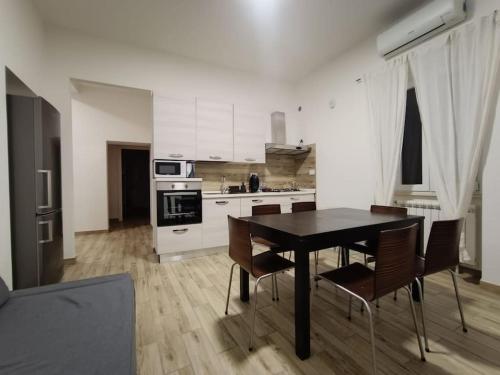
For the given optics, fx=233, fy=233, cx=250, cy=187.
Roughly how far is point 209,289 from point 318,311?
1.04 meters

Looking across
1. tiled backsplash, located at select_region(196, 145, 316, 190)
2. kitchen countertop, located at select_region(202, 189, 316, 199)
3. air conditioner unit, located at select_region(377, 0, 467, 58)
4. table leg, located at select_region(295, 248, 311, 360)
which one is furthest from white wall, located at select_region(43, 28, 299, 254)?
table leg, located at select_region(295, 248, 311, 360)

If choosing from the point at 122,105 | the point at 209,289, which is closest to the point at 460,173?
the point at 209,289

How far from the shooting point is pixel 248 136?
12.5 feet

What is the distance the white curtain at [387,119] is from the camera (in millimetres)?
2797

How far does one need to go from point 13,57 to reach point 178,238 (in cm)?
237

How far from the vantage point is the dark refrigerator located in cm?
183

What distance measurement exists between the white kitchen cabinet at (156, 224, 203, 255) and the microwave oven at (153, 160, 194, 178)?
72 cm

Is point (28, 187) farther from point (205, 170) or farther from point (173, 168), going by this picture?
point (205, 170)

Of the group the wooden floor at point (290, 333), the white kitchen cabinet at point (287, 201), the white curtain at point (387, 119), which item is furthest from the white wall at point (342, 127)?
the wooden floor at point (290, 333)

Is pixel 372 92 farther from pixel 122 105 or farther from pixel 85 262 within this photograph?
pixel 122 105

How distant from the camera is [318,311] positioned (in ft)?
6.15

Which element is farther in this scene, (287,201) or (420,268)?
(287,201)

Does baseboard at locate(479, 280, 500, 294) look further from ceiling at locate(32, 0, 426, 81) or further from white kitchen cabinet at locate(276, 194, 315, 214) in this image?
ceiling at locate(32, 0, 426, 81)

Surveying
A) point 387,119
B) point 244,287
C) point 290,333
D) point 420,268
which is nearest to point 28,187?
point 244,287
